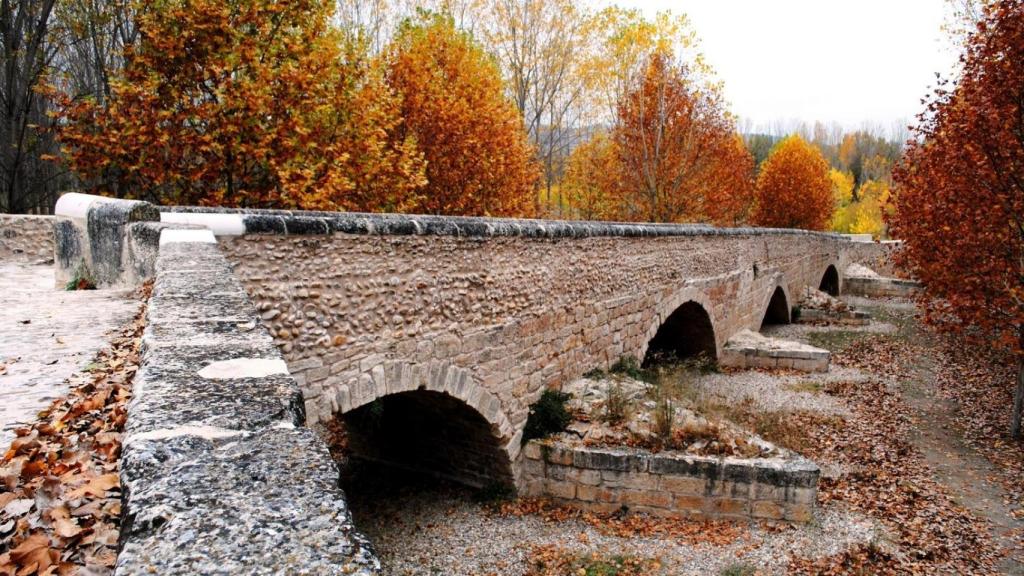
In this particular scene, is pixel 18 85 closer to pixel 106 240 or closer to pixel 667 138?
pixel 106 240

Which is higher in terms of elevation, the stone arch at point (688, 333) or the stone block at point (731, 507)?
the stone arch at point (688, 333)

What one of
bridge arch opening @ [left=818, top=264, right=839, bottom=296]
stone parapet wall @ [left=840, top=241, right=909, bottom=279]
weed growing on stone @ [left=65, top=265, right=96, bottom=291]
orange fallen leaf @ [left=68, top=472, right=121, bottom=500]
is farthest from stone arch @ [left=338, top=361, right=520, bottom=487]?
stone parapet wall @ [left=840, top=241, right=909, bottom=279]

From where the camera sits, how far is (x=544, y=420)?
330 inches

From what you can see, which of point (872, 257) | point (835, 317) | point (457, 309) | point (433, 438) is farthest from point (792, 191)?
point (457, 309)

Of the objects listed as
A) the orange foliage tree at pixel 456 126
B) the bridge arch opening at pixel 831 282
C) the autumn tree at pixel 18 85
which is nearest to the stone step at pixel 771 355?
the orange foliage tree at pixel 456 126

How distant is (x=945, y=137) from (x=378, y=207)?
31.2 feet

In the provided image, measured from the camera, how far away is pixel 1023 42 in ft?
28.7

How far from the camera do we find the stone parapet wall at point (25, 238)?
762 centimetres

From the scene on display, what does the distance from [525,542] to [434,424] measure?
6.20 ft

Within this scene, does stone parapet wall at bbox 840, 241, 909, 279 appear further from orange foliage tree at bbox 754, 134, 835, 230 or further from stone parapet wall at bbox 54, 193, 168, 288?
stone parapet wall at bbox 54, 193, 168, 288

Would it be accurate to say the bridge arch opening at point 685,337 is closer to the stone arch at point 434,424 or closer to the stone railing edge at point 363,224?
the stone railing edge at point 363,224

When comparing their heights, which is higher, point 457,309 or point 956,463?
point 457,309

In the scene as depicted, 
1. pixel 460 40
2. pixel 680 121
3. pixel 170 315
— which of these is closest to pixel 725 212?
pixel 680 121

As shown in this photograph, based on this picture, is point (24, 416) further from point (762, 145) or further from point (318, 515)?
point (762, 145)
